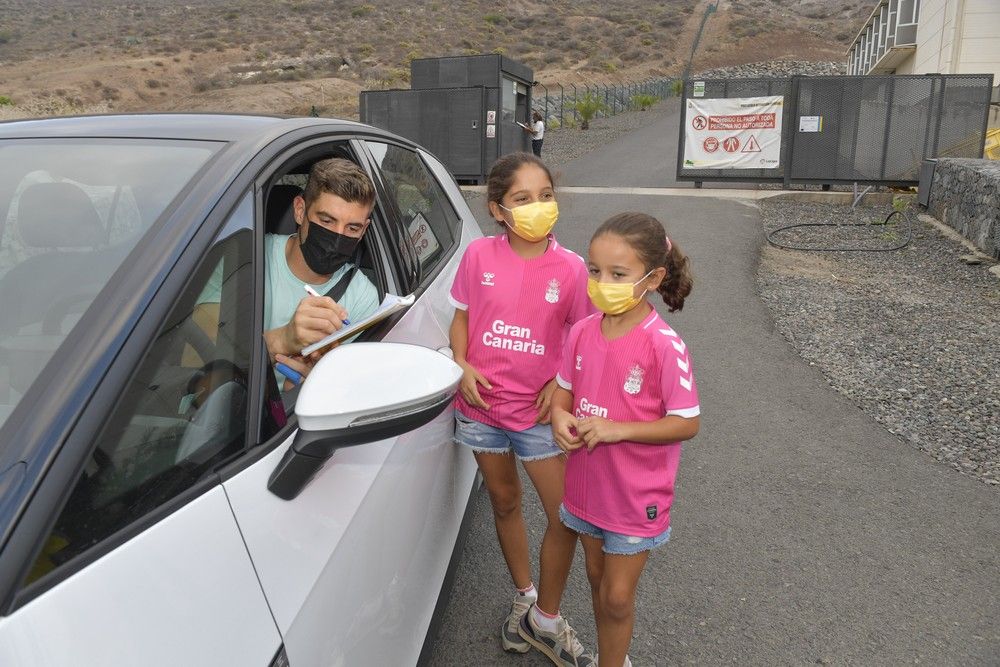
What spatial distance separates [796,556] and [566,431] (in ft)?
6.19

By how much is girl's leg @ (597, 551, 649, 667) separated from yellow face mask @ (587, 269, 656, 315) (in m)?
0.73

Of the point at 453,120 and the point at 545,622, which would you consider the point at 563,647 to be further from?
the point at 453,120

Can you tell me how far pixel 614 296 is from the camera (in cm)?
225

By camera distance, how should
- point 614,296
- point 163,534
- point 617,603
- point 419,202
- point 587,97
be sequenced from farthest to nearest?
point 587,97
point 419,202
point 617,603
point 614,296
point 163,534

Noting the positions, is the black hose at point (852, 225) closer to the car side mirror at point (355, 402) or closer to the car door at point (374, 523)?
the car door at point (374, 523)

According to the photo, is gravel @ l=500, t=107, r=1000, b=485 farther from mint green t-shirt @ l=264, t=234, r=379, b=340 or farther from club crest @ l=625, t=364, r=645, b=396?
mint green t-shirt @ l=264, t=234, r=379, b=340

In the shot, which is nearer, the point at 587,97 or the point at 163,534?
the point at 163,534

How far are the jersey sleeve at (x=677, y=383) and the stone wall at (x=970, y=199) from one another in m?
9.08

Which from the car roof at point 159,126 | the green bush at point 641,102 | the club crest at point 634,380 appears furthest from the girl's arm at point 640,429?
the green bush at point 641,102

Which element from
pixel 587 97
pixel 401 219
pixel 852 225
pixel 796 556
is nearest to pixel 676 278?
pixel 401 219

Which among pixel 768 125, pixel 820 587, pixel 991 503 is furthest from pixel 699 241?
pixel 820 587

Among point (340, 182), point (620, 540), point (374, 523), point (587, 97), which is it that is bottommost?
point (620, 540)

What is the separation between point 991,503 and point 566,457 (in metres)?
2.69

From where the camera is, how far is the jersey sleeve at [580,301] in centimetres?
263
